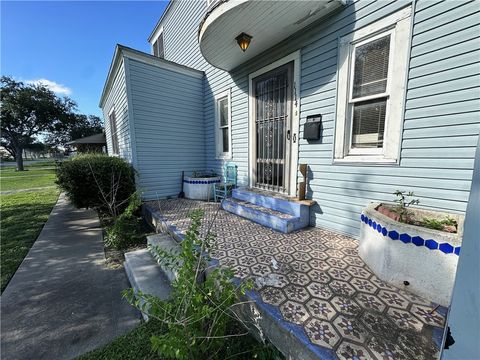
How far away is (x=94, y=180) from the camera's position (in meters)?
4.48

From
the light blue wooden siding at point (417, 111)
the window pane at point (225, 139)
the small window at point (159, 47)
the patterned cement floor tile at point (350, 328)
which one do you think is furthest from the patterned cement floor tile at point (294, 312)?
the small window at point (159, 47)

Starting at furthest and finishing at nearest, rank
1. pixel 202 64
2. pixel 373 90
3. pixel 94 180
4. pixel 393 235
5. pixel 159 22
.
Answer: pixel 159 22 → pixel 202 64 → pixel 94 180 → pixel 373 90 → pixel 393 235

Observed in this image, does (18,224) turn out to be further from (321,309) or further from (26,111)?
(26,111)

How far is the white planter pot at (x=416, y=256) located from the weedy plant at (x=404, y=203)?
0.18 m

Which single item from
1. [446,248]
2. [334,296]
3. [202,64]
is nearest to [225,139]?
[202,64]

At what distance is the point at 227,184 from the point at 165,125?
2.44 m

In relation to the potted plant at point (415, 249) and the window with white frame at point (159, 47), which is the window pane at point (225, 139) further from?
the window with white frame at point (159, 47)

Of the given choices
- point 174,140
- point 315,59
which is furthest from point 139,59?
point 315,59

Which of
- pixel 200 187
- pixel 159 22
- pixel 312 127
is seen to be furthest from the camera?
pixel 159 22

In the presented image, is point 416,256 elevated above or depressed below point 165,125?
below

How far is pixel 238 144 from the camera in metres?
5.05

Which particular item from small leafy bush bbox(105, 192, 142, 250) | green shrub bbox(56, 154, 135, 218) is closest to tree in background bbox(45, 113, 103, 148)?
green shrub bbox(56, 154, 135, 218)

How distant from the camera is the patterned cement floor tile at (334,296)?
1.36m

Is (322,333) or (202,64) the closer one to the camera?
(322,333)
